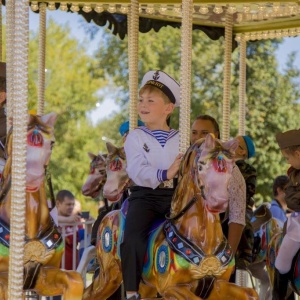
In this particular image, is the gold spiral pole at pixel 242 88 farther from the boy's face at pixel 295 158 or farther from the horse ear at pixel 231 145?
the horse ear at pixel 231 145

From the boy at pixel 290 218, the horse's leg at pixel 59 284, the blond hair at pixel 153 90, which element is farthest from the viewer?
the boy at pixel 290 218

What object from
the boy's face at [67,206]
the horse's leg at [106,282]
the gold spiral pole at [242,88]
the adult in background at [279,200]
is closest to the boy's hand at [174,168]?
the horse's leg at [106,282]

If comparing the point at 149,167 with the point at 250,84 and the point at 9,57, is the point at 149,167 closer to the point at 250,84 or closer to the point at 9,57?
the point at 9,57

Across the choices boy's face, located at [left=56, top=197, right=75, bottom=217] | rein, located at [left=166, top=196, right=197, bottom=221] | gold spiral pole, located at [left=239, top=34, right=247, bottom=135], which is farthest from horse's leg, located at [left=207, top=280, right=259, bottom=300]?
boy's face, located at [left=56, top=197, right=75, bottom=217]

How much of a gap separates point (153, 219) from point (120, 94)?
2179 cm

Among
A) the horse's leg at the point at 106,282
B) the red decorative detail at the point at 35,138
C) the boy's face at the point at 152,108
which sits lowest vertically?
the horse's leg at the point at 106,282

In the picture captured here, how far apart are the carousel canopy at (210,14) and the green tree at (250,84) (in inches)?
496

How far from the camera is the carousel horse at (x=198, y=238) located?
5.94 m

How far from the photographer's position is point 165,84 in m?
6.87

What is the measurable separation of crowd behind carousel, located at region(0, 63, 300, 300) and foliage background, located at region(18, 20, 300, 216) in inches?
560

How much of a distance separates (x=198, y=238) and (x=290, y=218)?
163 cm

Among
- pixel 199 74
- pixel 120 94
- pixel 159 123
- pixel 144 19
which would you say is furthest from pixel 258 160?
pixel 159 123

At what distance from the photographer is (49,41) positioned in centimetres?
2830

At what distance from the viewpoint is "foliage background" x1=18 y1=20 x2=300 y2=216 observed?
24.1 m
